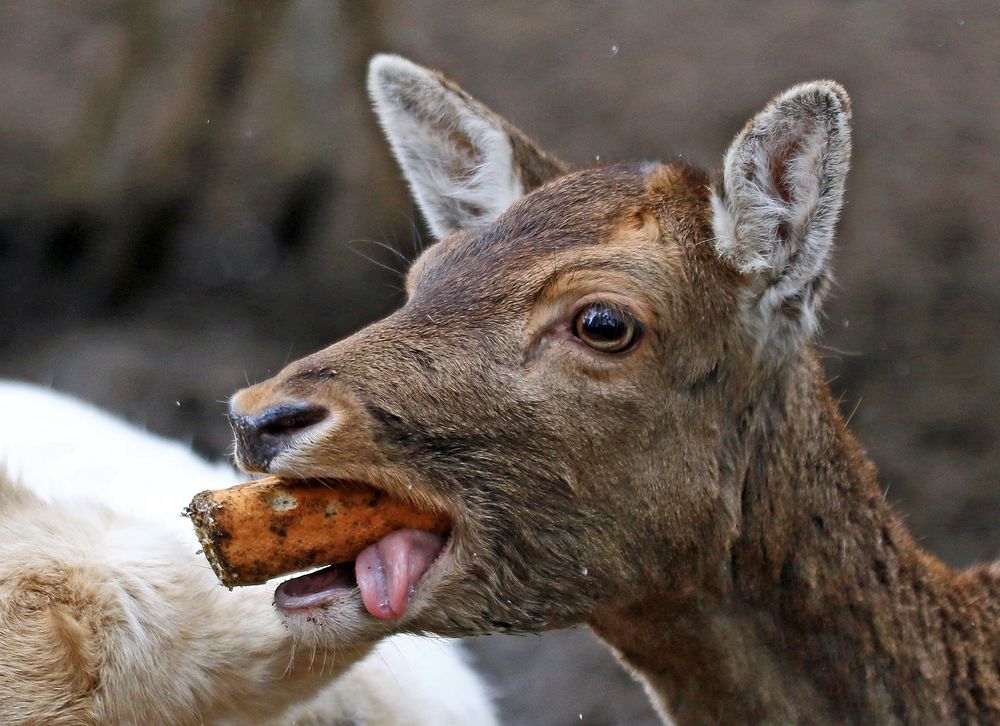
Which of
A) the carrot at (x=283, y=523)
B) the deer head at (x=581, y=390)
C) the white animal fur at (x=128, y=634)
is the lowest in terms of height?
the white animal fur at (x=128, y=634)

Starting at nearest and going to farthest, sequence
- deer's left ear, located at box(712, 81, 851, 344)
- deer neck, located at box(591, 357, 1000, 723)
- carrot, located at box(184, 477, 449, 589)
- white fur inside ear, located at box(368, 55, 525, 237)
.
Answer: carrot, located at box(184, 477, 449, 589) → deer's left ear, located at box(712, 81, 851, 344) → deer neck, located at box(591, 357, 1000, 723) → white fur inside ear, located at box(368, 55, 525, 237)

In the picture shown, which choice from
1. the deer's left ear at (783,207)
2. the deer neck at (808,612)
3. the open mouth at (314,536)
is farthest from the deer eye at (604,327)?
the open mouth at (314,536)

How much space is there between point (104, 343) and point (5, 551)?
15.4 feet

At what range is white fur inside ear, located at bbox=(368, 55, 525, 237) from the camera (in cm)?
425

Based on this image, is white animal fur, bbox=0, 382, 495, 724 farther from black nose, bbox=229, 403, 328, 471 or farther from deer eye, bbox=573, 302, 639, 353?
deer eye, bbox=573, 302, 639, 353

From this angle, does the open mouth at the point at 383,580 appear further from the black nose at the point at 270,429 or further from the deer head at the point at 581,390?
the black nose at the point at 270,429

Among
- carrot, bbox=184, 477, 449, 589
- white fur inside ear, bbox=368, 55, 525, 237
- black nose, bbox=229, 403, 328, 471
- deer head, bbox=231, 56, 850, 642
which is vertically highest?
white fur inside ear, bbox=368, 55, 525, 237

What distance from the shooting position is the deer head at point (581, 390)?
3.20m

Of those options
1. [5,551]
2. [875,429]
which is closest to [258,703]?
[5,551]

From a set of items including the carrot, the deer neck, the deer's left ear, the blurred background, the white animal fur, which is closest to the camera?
the white animal fur

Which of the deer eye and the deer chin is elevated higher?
the deer eye

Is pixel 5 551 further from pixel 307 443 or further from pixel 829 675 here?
pixel 829 675

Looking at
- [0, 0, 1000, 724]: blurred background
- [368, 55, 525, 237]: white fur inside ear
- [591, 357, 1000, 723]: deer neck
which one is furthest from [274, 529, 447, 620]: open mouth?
[0, 0, 1000, 724]: blurred background

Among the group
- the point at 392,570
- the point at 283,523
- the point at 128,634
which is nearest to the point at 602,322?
the point at 392,570
